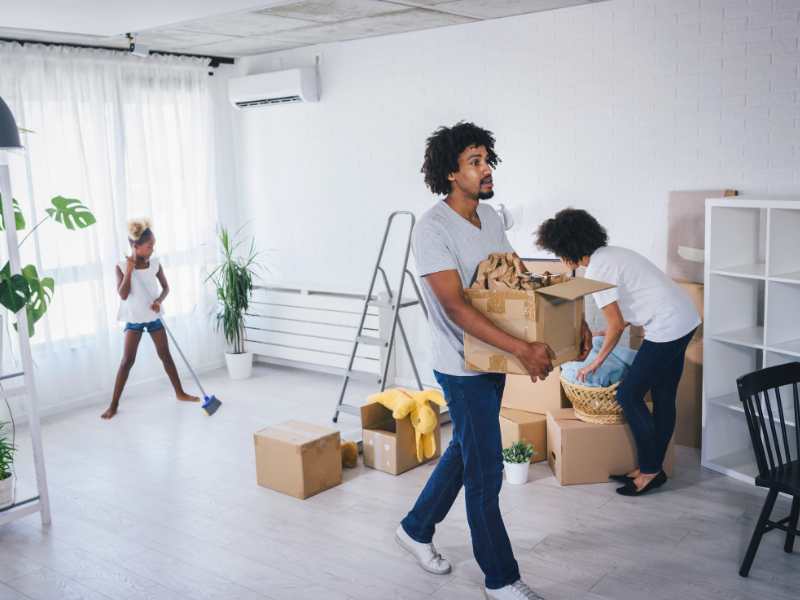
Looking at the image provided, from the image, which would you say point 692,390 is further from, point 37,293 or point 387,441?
point 37,293

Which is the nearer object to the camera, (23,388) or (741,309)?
(23,388)

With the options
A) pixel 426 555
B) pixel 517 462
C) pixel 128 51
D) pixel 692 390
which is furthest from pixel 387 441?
pixel 128 51

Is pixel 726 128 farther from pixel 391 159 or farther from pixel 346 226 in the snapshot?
pixel 346 226

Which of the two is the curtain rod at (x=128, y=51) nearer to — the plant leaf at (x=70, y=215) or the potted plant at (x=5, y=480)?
the plant leaf at (x=70, y=215)

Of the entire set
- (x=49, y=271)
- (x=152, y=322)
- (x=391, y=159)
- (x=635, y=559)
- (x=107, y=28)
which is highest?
(x=107, y=28)

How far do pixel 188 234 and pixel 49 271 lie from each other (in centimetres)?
118

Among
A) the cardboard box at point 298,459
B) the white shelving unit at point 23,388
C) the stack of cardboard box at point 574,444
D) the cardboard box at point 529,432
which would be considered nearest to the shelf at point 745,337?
the stack of cardboard box at point 574,444

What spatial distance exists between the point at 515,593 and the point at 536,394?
1.70 metres

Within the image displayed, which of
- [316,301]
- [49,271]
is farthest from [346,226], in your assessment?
[49,271]

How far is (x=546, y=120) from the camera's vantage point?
484 cm

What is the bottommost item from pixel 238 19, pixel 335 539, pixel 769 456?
pixel 335 539

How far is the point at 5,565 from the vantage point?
10.9 ft

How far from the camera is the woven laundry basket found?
3.82m

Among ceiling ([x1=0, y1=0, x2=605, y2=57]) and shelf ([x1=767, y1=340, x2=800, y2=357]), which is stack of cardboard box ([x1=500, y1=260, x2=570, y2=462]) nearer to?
shelf ([x1=767, y1=340, x2=800, y2=357])
